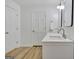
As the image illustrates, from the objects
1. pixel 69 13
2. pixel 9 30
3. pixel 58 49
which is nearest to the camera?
pixel 58 49

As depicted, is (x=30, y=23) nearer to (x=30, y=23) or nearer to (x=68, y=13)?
(x=30, y=23)

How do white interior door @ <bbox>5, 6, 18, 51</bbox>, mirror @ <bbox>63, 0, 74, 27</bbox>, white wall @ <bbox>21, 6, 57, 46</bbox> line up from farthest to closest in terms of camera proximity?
1. white wall @ <bbox>21, 6, 57, 46</bbox>
2. white interior door @ <bbox>5, 6, 18, 51</bbox>
3. mirror @ <bbox>63, 0, 74, 27</bbox>

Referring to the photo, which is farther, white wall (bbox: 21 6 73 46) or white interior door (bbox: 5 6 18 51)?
white wall (bbox: 21 6 73 46)

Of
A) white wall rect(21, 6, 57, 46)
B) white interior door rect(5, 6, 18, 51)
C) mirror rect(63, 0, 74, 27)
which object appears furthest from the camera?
white wall rect(21, 6, 57, 46)

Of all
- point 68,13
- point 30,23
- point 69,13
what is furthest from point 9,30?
point 69,13

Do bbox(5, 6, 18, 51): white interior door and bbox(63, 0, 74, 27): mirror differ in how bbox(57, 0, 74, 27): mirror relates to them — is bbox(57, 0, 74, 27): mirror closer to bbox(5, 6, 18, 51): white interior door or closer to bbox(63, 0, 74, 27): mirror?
bbox(63, 0, 74, 27): mirror

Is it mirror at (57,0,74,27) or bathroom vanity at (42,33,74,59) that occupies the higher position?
mirror at (57,0,74,27)

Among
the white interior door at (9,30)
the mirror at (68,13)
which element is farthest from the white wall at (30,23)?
the mirror at (68,13)

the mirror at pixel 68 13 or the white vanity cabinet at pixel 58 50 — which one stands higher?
the mirror at pixel 68 13

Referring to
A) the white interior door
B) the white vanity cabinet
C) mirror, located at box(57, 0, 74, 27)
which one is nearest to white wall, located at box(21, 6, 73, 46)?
the white interior door

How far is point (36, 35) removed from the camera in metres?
7.48

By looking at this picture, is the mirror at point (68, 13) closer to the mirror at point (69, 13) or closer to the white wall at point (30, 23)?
the mirror at point (69, 13)

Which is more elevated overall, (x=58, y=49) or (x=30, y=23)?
(x=30, y=23)
